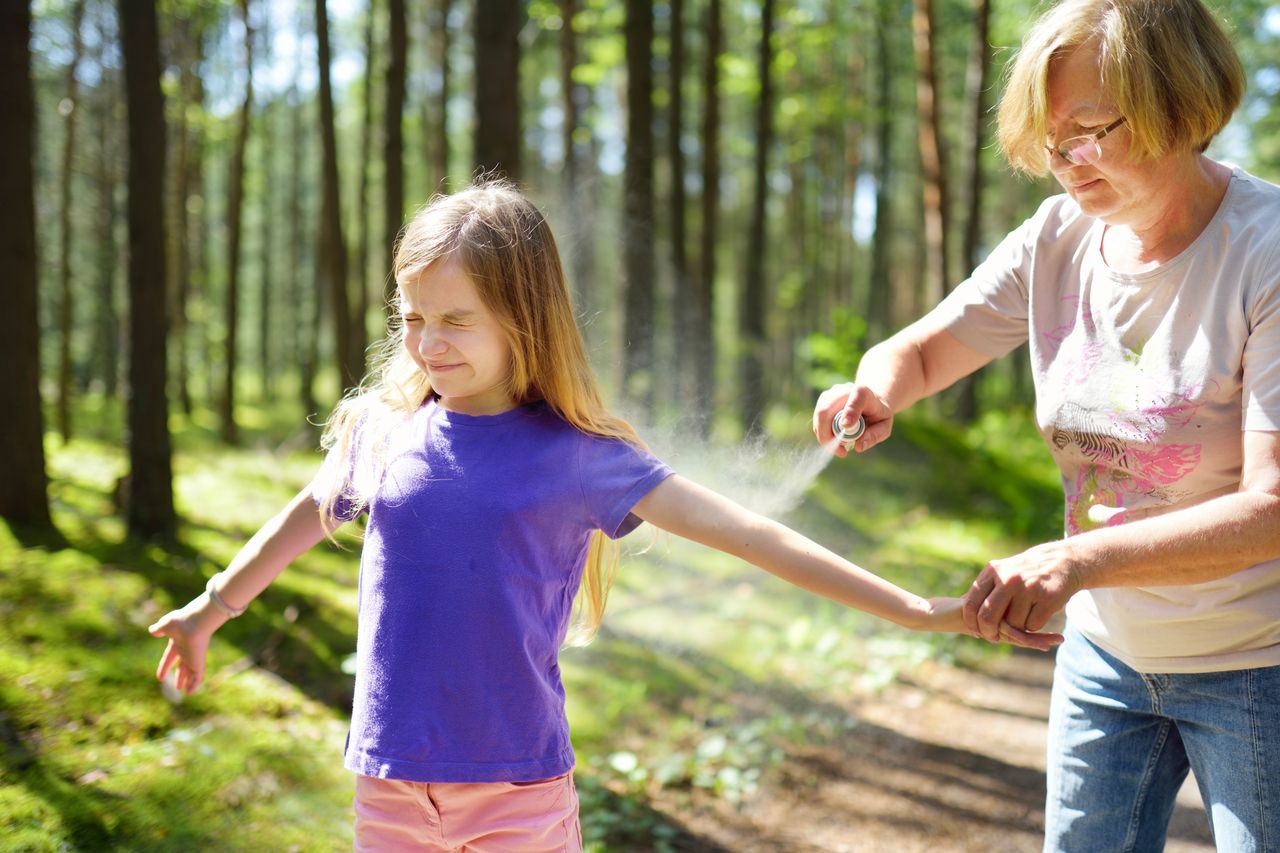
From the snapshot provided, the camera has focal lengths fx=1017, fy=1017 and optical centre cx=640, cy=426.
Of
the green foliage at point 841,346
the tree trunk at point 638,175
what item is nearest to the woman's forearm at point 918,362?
the green foliage at point 841,346

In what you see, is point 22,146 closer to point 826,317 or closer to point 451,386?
point 451,386

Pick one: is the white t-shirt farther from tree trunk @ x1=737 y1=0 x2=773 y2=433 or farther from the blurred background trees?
tree trunk @ x1=737 y1=0 x2=773 y2=433

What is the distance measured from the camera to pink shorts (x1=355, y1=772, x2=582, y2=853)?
196 centimetres

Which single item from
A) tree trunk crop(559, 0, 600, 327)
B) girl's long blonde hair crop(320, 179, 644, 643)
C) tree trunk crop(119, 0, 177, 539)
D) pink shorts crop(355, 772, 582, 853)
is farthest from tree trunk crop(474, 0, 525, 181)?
pink shorts crop(355, 772, 582, 853)

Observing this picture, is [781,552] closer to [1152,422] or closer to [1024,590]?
[1024,590]

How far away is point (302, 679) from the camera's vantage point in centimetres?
520

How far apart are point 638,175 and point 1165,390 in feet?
29.0

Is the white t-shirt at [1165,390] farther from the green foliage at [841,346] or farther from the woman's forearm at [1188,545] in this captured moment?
the green foliage at [841,346]

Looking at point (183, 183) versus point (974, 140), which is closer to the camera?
point (974, 140)

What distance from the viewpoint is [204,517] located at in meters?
8.15

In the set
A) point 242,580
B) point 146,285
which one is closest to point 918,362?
point 242,580

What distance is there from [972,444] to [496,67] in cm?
766

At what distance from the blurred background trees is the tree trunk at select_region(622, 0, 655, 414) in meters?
0.04

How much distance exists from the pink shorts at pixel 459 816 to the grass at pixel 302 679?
74 centimetres
